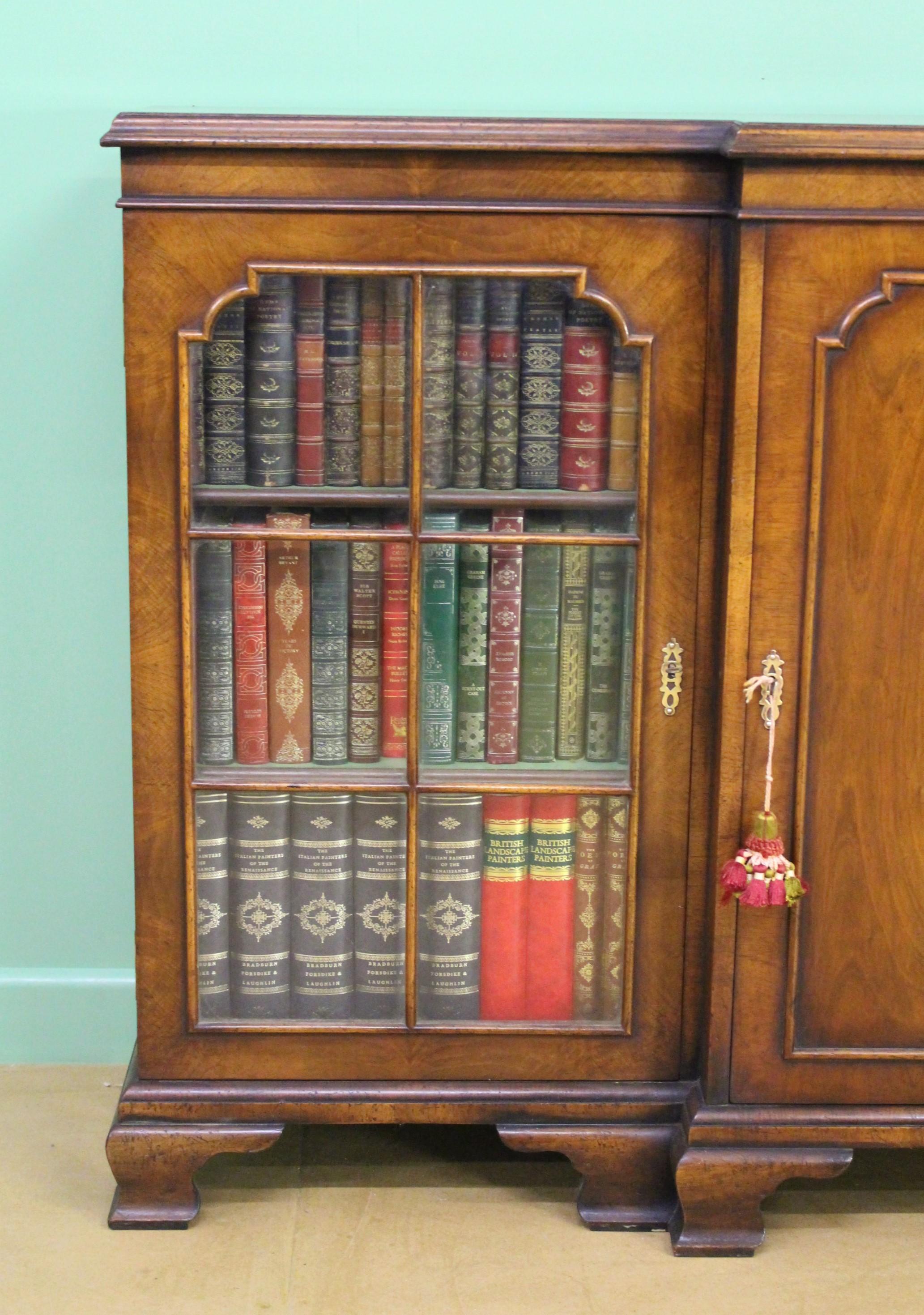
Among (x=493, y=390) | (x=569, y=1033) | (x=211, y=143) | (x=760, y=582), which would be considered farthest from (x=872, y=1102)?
(x=211, y=143)

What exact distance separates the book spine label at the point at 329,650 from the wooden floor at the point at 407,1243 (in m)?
0.57

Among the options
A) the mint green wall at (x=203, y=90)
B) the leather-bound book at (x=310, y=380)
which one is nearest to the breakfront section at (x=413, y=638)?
the leather-bound book at (x=310, y=380)

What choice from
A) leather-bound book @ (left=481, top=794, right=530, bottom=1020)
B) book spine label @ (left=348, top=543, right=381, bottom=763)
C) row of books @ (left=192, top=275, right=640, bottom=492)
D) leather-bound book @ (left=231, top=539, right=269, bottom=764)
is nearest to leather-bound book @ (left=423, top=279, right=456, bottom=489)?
row of books @ (left=192, top=275, right=640, bottom=492)

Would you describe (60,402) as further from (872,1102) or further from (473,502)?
(872,1102)

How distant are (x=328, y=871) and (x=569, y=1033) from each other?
345 millimetres

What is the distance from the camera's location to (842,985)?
5.91ft

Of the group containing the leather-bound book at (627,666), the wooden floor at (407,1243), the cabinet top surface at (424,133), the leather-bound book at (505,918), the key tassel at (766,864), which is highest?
the cabinet top surface at (424,133)

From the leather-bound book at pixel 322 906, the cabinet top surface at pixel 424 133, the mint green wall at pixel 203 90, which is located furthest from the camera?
the mint green wall at pixel 203 90

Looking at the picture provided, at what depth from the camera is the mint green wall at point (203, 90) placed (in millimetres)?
2061

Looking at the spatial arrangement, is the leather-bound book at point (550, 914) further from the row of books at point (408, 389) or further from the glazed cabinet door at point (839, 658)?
the row of books at point (408, 389)

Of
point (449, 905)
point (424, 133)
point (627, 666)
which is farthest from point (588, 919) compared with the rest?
point (424, 133)

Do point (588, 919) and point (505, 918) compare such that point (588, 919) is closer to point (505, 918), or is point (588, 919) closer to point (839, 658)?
point (505, 918)

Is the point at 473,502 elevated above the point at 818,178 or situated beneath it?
situated beneath

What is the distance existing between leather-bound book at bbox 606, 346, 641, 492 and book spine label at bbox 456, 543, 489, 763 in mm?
175
